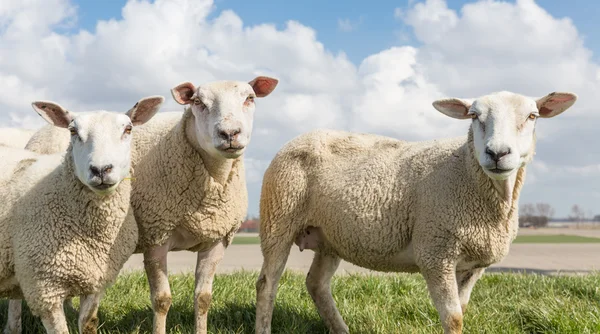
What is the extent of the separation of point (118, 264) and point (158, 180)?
2.80 feet

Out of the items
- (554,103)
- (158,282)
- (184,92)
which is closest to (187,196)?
(158,282)

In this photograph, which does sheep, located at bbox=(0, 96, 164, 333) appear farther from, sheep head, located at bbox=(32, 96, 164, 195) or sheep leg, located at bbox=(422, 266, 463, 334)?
sheep leg, located at bbox=(422, 266, 463, 334)

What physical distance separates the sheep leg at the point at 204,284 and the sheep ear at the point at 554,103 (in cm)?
317

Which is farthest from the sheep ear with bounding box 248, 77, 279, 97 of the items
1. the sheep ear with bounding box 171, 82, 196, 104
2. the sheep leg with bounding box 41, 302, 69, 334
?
the sheep leg with bounding box 41, 302, 69, 334

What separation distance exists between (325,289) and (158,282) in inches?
72.0

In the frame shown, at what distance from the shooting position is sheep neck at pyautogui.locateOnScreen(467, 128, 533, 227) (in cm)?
509

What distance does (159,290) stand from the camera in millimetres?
5301

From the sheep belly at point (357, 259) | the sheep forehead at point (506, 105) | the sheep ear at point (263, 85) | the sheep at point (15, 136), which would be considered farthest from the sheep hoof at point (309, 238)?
the sheep at point (15, 136)

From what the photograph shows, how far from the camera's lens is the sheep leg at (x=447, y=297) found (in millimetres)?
4961

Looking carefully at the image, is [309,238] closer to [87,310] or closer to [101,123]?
[87,310]

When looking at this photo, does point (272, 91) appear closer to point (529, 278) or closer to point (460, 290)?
point (460, 290)

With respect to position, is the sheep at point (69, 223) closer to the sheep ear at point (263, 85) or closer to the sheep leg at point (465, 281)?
the sheep ear at point (263, 85)

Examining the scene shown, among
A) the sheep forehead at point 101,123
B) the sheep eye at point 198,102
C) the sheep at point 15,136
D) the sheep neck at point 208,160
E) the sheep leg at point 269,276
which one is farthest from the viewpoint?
the sheep at point 15,136

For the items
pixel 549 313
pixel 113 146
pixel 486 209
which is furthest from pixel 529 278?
pixel 113 146
